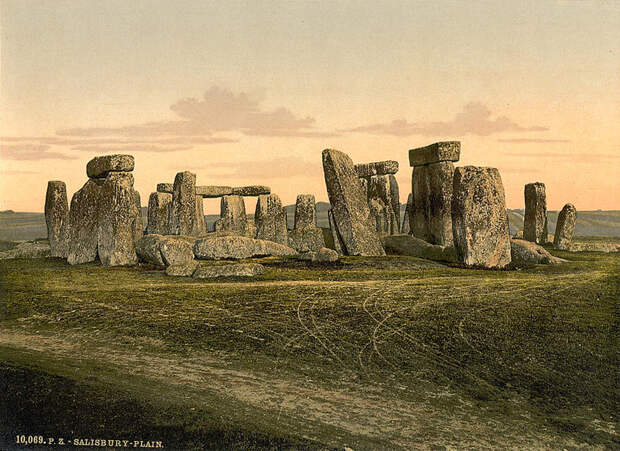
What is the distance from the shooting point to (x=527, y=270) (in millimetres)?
12711

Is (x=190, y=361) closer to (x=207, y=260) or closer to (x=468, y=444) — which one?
(x=468, y=444)

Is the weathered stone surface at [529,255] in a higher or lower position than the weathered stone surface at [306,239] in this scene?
lower

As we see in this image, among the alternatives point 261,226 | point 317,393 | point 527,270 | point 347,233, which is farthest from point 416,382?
point 261,226

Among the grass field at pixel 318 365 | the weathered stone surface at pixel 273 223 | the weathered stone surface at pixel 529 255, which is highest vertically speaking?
the weathered stone surface at pixel 273 223

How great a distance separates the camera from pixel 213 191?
2444 cm

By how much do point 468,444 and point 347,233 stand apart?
11.1 m

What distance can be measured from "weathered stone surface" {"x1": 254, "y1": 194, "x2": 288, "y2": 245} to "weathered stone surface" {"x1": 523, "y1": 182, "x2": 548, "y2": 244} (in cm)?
895

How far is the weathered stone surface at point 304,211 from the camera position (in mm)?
21750

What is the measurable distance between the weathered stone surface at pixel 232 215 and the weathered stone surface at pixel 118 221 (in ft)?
31.3

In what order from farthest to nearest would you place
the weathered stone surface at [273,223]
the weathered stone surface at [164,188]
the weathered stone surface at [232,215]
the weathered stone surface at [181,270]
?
1. the weathered stone surface at [164,188]
2. the weathered stone surface at [232,215]
3. the weathered stone surface at [273,223]
4. the weathered stone surface at [181,270]

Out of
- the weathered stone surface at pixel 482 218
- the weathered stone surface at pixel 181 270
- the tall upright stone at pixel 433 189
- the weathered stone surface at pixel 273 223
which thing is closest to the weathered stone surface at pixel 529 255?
the weathered stone surface at pixel 482 218

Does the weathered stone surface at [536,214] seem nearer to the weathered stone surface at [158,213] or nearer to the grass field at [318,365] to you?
the grass field at [318,365]

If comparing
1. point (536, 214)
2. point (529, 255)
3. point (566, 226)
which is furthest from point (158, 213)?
point (566, 226)

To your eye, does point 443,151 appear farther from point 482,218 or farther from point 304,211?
point 304,211
